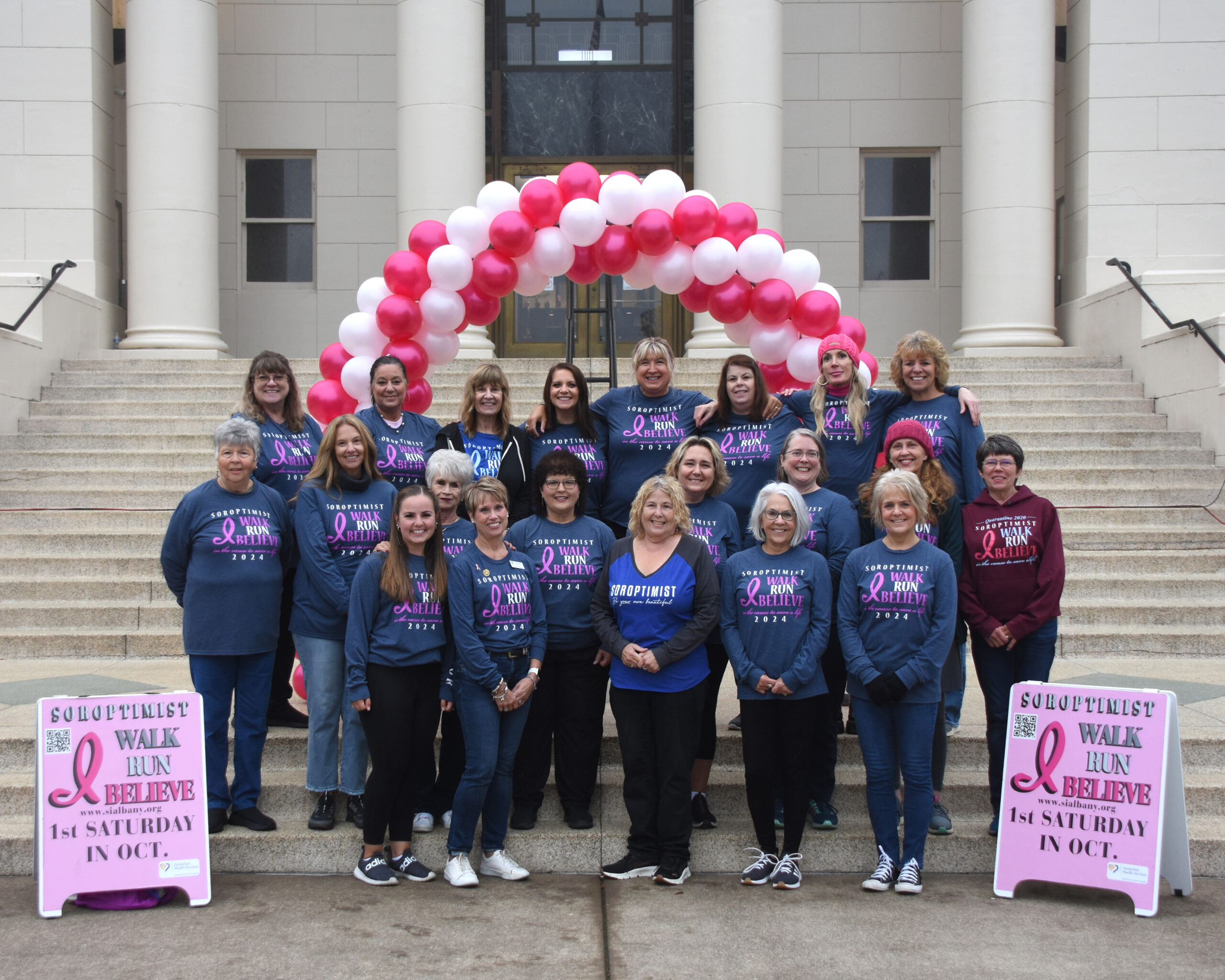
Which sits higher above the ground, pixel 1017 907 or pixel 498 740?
pixel 498 740

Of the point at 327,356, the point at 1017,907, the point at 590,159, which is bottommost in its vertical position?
the point at 1017,907

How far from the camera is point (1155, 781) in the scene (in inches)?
184

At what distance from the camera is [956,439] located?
5.62 metres

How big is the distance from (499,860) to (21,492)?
6877mm

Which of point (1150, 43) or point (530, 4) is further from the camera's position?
point (530, 4)

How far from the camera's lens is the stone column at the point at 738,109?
13516 millimetres

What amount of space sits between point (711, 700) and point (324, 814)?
1732 mm

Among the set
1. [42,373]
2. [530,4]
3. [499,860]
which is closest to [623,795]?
[499,860]

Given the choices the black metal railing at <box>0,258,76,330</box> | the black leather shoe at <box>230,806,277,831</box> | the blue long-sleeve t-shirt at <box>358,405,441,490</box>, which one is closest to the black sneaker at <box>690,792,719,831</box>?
the black leather shoe at <box>230,806,277,831</box>

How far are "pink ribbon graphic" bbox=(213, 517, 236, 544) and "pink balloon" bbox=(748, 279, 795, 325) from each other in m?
3.89

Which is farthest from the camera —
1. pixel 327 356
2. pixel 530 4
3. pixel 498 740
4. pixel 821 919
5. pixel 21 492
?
pixel 530 4

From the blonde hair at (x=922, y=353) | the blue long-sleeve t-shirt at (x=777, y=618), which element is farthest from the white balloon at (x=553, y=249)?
the blue long-sleeve t-shirt at (x=777, y=618)

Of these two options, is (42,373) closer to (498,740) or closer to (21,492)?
(21,492)

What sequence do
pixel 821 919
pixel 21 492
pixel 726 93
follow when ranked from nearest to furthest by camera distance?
pixel 821 919 → pixel 21 492 → pixel 726 93
